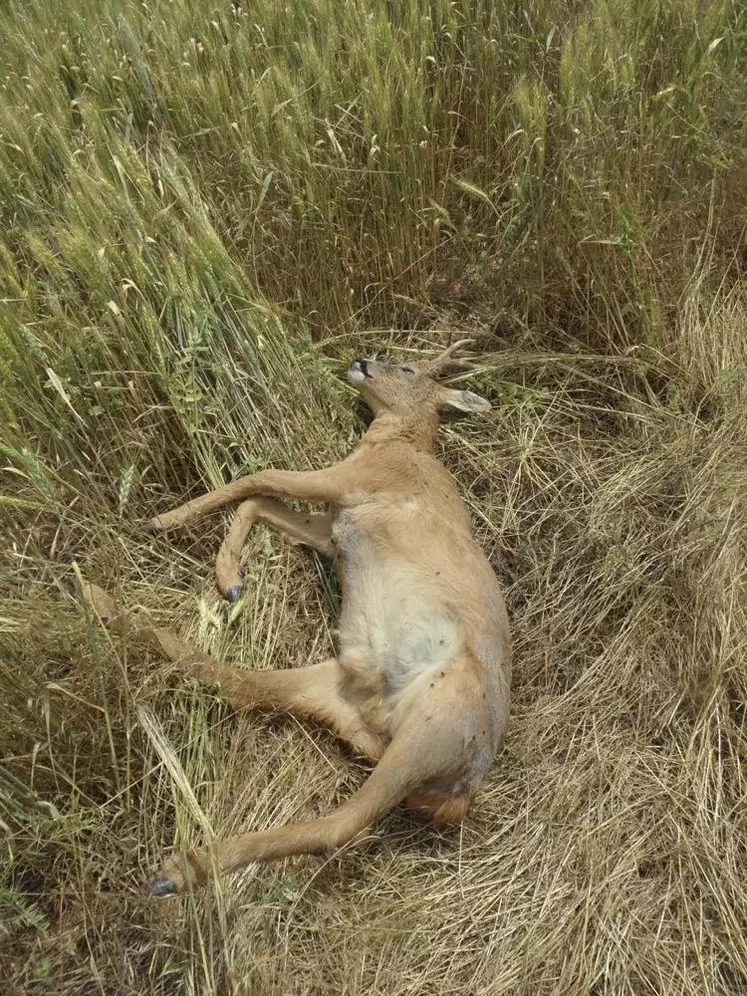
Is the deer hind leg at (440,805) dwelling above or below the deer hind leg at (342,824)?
below

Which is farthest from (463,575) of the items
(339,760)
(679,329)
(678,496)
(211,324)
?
(679,329)

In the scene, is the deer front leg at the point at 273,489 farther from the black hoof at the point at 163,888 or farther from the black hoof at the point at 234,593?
the black hoof at the point at 163,888

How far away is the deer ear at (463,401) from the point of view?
14.1 ft

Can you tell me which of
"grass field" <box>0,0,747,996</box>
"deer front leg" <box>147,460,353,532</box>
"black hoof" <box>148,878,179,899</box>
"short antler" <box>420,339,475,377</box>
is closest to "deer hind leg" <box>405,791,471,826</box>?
"grass field" <box>0,0,747,996</box>

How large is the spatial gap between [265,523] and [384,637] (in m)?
0.85

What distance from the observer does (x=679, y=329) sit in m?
4.28

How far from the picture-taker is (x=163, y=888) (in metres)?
2.59

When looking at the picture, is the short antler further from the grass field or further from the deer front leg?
the deer front leg

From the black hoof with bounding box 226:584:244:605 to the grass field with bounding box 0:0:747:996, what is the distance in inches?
3.3

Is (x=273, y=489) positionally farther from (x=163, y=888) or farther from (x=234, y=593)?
(x=163, y=888)

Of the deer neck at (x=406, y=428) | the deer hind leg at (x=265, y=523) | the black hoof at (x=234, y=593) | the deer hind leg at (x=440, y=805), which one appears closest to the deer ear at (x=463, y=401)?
the deer neck at (x=406, y=428)

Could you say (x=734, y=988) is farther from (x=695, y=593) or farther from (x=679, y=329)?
(x=679, y=329)

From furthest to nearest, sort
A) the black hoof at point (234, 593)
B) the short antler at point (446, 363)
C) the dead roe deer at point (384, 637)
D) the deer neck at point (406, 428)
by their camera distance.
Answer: the short antler at point (446, 363), the deer neck at point (406, 428), the black hoof at point (234, 593), the dead roe deer at point (384, 637)

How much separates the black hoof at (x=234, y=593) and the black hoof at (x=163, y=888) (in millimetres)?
1199
